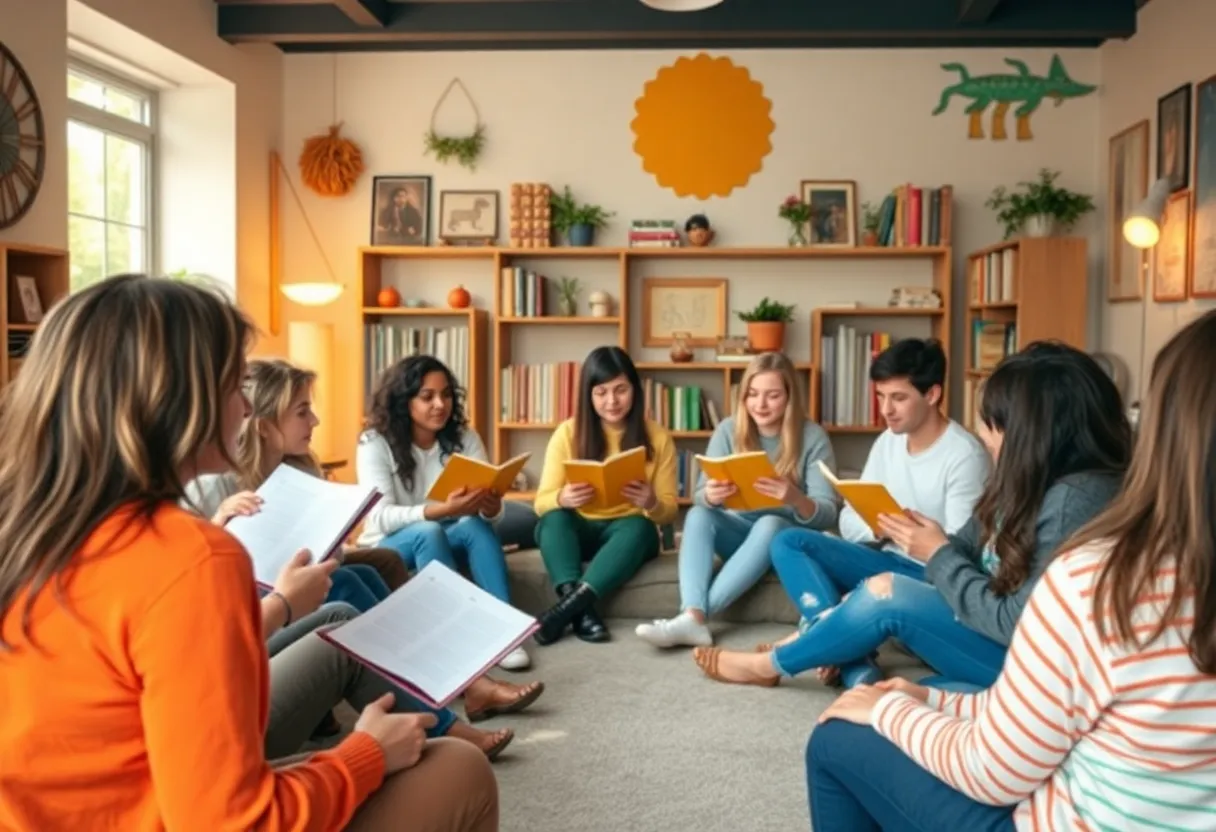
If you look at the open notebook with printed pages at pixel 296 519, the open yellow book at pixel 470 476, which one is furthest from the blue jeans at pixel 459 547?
the open notebook with printed pages at pixel 296 519

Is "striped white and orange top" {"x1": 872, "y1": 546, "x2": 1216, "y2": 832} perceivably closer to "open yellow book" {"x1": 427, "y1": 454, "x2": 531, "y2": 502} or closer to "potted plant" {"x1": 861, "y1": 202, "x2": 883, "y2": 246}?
"open yellow book" {"x1": 427, "y1": 454, "x2": 531, "y2": 502}

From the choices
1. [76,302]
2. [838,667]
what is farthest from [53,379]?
[838,667]

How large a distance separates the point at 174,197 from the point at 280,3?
3.40 ft

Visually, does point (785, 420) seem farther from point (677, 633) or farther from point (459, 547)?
point (459, 547)

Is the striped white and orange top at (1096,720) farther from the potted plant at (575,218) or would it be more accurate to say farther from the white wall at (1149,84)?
the potted plant at (575,218)

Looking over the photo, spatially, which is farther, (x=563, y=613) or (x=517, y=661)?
(x=563, y=613)

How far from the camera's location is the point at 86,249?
186 inches

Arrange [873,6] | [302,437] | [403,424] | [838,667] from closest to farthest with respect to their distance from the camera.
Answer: [302,437] → [838,667] → [403,424] → [873,6]

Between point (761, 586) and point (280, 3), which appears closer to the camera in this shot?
point (761, 586)

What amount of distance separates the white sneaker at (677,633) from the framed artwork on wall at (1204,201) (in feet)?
7.53

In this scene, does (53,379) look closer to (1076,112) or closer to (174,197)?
(174,197)

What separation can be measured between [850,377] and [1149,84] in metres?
1.81

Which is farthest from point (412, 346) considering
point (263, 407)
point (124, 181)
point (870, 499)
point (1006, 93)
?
point (870, 499)

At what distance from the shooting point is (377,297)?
557cm
